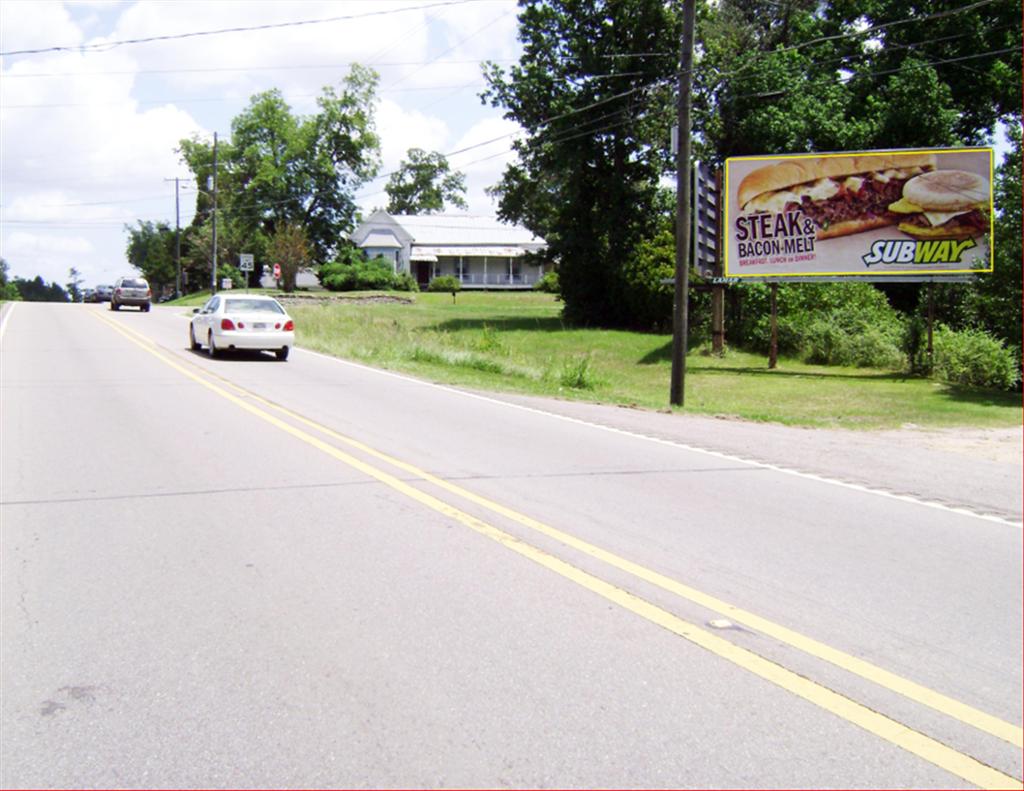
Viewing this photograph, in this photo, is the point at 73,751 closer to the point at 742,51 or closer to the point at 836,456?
the point at 836,456

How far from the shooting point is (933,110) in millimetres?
37219

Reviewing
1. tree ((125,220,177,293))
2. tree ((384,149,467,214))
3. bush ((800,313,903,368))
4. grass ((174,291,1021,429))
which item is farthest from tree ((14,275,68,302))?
bush ((800,313,903,368))

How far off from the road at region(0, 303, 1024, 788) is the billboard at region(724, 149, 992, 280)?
15.2 m

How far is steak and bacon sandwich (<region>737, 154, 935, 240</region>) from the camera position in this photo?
2520 centimetres

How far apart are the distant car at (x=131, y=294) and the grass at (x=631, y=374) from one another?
12.2 meters

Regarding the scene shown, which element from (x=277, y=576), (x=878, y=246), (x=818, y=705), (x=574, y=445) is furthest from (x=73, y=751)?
(x=878, y=246)

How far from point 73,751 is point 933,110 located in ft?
130

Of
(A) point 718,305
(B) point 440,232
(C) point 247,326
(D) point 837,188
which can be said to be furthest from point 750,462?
(B) point 440,232

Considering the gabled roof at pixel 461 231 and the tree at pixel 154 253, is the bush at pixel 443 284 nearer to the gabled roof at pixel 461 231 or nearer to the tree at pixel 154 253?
the gabled roof at pixel 461 231

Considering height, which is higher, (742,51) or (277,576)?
(742,51)

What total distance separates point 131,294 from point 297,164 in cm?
3906

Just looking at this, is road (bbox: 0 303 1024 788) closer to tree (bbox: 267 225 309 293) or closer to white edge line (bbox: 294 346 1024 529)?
white edge line (bbox: 294 346 1024 529)

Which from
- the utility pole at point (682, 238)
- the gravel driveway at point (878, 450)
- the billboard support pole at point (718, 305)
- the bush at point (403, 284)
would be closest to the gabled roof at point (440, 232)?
the bush at point (403, 284)

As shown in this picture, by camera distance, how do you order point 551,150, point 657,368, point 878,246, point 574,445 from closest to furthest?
point 574,445
point 878,246
point 657,368
point 551,150
